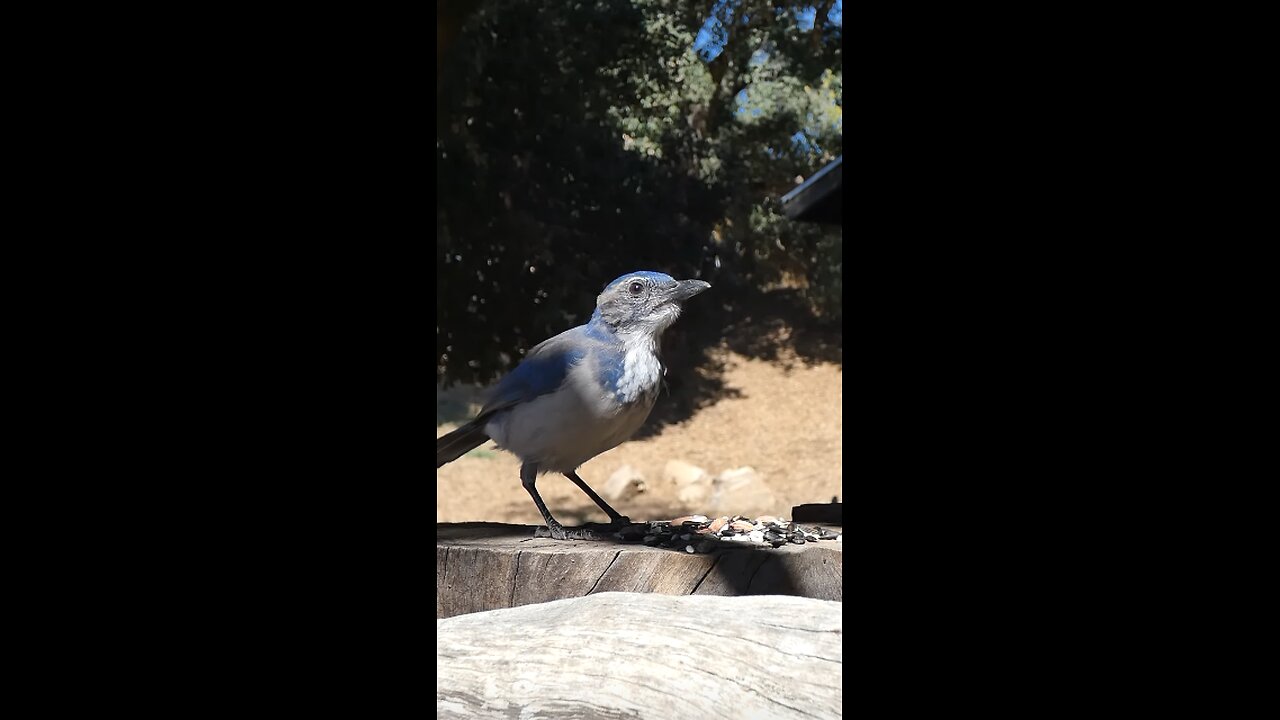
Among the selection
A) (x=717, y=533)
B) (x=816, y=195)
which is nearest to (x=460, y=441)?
(x=717, y=533)

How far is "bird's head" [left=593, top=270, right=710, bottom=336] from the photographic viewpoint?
1999 millimetres

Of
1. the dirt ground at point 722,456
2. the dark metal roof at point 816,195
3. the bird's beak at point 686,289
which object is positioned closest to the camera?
the bird's beak at point 686,289

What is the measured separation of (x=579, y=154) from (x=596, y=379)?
168 inches

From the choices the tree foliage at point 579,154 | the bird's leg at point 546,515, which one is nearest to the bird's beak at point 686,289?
the bird's leg at point 546,515

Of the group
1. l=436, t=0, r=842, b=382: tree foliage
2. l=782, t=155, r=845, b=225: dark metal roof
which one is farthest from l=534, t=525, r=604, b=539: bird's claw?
l=436, t=0, r=842, b=382: tree foliage

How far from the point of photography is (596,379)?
1979 mm

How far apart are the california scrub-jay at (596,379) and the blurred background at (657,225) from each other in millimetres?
1419

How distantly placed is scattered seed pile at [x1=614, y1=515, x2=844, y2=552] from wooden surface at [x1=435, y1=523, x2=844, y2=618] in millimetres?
59

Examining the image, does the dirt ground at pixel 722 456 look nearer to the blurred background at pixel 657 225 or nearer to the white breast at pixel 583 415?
the blurred background at pixel 657 225

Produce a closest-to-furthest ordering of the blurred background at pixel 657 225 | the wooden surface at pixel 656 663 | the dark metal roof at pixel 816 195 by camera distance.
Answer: the wooden surface at pixel 656 663 < the dark metal roof at pixel 816 195 < the blurred background at pixel 657 225

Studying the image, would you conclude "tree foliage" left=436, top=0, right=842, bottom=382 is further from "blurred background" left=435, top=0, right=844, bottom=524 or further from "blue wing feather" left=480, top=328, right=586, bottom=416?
"blue wing feather" left=480, top=328, right=586, bottom=416

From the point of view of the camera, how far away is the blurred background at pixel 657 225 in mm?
5641
